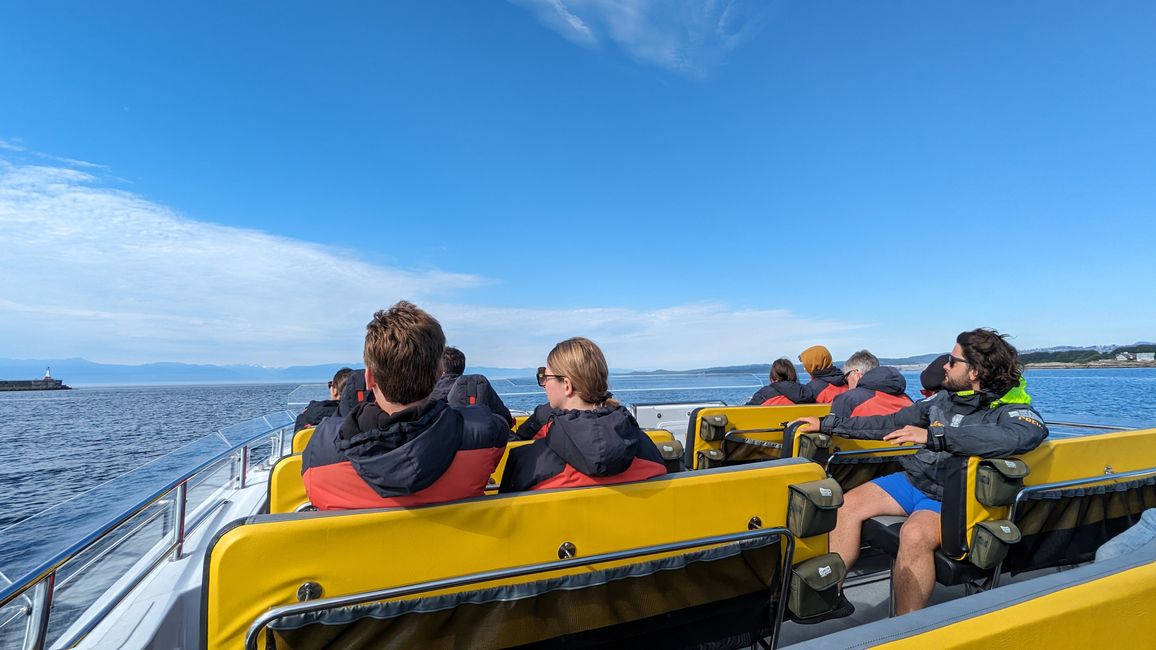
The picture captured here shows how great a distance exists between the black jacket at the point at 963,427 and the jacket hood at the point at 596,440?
5.35 ft

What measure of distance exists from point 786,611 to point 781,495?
0.47 m

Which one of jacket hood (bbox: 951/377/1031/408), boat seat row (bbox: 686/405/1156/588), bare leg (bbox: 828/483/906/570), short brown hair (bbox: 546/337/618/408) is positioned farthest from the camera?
bare leg (bbox: 828/483/906/570)

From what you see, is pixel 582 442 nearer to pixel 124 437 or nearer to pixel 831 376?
pixel 831 376

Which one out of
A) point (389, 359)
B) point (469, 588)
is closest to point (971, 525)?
point (469, 588)

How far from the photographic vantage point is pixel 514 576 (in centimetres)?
146

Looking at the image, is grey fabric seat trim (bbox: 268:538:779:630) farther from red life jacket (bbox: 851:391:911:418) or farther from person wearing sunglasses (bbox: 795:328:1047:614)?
red life jacket (bbox: 851:391:911:418)

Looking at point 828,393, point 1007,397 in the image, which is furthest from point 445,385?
point 828,393

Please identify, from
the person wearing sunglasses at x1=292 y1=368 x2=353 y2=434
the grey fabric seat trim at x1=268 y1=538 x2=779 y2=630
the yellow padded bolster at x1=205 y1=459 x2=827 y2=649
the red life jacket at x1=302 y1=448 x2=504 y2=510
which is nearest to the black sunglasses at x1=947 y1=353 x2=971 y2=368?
the yellow padded bolster at x1=205 y1=459 x2=827 y2=649

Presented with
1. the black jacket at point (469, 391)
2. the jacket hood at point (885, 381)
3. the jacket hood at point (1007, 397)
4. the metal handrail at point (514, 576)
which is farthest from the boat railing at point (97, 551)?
the jacket hood at point (885, 381)

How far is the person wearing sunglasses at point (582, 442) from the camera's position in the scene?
1.66 m

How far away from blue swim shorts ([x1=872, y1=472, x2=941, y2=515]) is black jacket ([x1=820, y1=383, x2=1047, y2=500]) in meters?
0.03

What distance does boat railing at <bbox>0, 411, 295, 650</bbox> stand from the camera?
1.22 meters

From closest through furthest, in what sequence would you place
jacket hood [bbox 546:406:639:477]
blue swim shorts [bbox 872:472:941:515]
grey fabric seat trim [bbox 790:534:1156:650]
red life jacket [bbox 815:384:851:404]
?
grey fabric seat trim [bbox 790:534:1156:650] → jacket hood [bbox 546:406:639:477] → blue swim shorts [bbox 872:472:941:515] → red life jacket [bbox 815:384:851:404]

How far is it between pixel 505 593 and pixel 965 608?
3.47 ft
